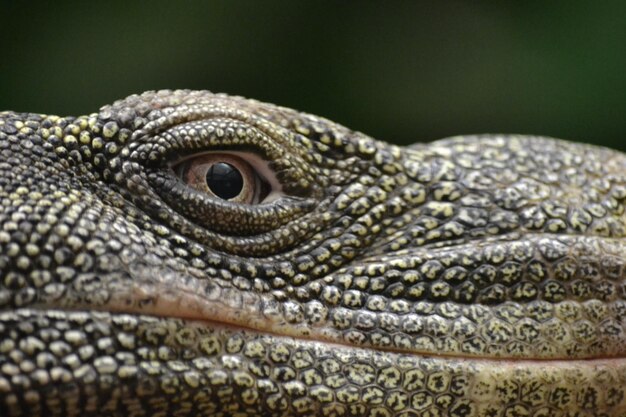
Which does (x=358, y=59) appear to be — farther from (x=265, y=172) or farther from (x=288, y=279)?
(x=288, y=279)

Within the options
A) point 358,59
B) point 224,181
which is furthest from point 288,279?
point 358,59

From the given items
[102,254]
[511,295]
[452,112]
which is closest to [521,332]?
[511,295]

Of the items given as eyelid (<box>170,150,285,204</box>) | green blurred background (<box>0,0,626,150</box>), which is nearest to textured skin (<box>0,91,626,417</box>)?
eyelid (<box>170,150,285,204</box>)

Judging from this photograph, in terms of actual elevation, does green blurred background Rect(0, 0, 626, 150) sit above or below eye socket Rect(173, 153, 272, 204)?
above

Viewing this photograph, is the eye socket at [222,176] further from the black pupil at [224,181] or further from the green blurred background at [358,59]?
the green blurred background at [358,59]

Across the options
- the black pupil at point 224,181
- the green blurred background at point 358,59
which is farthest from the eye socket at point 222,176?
the green blurred background at point 358,59

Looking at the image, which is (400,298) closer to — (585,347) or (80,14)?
(585,347)

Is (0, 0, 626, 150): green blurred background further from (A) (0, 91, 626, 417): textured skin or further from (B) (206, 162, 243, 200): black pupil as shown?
(B) (206, 162, 243, 200): black pupil
